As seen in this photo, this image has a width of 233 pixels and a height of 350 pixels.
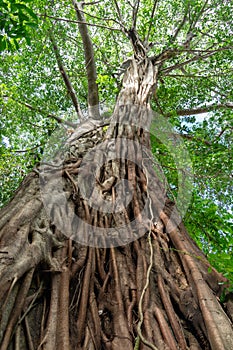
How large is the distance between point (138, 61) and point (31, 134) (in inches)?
105

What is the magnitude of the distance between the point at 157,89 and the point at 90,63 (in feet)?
4.51

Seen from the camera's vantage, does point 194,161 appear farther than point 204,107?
No

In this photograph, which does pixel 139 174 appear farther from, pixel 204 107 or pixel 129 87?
pixel 204 107

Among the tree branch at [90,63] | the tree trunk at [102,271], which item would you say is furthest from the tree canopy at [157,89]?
the tree trunk at [102,271]

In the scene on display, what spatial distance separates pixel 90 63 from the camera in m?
5.07

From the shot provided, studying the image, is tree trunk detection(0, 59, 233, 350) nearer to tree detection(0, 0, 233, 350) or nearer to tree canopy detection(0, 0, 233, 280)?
tree detection(0, 0, 233, 350)

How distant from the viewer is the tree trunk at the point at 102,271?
1.22 m

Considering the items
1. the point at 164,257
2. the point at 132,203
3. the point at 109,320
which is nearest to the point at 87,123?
the point at 132,203

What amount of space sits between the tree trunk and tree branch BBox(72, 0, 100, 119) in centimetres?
310

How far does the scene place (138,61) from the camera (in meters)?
4.77

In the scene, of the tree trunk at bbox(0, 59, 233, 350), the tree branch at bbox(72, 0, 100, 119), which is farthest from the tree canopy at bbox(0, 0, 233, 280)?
the tree trunk at bbox(0, 59, 233, 350)

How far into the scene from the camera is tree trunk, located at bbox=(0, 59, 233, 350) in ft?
4.00

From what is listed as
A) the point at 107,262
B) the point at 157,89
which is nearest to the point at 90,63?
the point at 157,89

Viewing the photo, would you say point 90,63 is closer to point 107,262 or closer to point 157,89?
point 157,89
